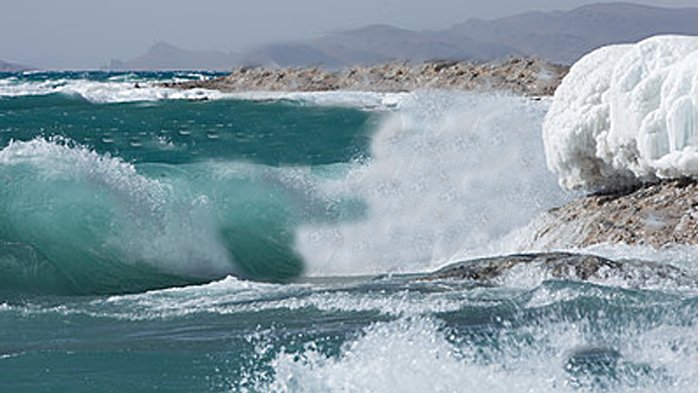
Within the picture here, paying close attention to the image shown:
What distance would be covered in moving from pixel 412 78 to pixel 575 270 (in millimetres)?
45344

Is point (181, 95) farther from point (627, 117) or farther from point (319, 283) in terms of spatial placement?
point (627, 117)

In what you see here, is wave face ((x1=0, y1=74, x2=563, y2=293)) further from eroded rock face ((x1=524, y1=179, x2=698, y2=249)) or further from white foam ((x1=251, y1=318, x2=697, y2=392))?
white foam ((x1=251, y1=318, x2=697, y2=392))

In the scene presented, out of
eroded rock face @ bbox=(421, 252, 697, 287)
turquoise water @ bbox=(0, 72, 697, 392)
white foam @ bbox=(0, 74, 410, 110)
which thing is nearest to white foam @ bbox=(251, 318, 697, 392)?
turquoise water @ bbox=(0, 72, 697, 392)

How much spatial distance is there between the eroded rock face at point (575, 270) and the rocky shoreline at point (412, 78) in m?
31.9

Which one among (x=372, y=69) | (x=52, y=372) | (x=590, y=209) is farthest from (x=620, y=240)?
(x=372, y=69)

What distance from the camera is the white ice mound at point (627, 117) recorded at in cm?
1161

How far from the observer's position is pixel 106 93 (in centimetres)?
6462

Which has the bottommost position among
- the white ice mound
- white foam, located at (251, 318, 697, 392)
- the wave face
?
the wave face

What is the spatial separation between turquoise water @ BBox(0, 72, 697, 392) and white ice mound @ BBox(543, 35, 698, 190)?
3.71 ft

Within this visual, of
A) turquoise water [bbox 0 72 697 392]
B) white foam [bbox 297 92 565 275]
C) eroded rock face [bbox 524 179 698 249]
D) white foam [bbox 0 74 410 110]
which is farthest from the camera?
white foam [bbox 0 74 410 110]

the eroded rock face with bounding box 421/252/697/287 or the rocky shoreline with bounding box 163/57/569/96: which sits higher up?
the eroded rock face with bounding box 421/252/697/287

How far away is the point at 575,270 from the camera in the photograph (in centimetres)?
1015

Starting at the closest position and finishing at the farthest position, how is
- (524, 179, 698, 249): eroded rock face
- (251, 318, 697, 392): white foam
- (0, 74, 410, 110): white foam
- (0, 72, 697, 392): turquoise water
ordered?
(251, 318, 697, 392): white foam → (0, 72, 697, 392): turquoise water → (524, 179, 698, 249): eroded rock face → (0, 74, 410, 110): white foam

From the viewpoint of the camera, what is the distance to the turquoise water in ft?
23.9
